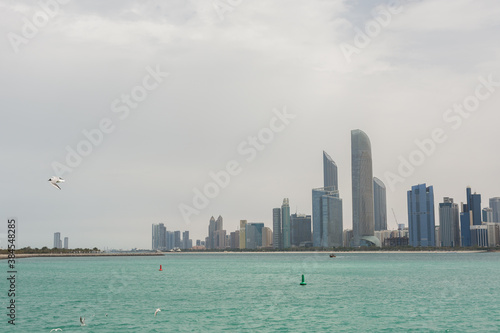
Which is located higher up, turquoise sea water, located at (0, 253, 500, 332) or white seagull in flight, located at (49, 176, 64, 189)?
white seagull in flight, located at (49, 176, 64, 189)

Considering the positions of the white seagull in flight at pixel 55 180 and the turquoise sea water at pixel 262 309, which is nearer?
the white seagull in flight at pixel 55 180

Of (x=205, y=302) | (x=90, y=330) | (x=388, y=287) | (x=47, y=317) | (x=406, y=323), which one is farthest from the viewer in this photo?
(x=388, y=287)

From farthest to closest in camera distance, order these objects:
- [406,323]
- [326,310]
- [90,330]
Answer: [326,310], [406,323], [90,330]

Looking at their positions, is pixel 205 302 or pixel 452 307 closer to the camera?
pixel 452 307

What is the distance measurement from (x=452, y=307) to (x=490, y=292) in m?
22.7

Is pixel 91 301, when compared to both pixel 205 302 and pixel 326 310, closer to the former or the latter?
pixel 205 302

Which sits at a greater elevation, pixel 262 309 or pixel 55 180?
pixel 55 180

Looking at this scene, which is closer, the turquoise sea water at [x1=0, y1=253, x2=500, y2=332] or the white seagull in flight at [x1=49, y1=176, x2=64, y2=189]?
the white seagull in flight at [x1=49, y1=176, x2=64, y2=189]

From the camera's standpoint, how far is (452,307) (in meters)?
63.2

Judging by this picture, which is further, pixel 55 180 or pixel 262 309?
pixel 262 309

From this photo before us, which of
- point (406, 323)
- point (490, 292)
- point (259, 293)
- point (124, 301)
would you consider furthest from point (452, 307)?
point (124, 301)

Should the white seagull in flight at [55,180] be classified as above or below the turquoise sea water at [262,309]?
above

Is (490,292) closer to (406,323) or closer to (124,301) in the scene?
(406,323)

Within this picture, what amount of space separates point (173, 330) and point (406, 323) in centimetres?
2171
